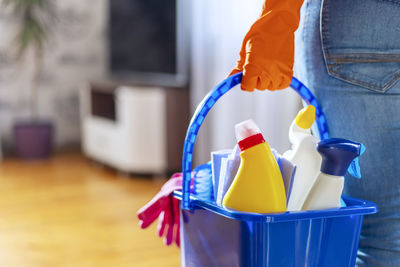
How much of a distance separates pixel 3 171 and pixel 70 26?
1172 millimetres

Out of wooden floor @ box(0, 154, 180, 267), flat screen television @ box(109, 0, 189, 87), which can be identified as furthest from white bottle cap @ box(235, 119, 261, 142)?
flat screen television @ box(109, 0, 189, 87)

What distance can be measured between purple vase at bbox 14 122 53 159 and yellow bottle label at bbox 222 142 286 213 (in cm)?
295

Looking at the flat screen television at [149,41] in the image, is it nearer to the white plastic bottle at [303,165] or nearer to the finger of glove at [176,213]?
the finger of glove at [176,213]

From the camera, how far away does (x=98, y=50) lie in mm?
4023

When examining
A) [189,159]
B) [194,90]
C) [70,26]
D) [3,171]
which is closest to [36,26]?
[70,26]

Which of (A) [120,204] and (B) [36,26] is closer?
(A) [120,204]

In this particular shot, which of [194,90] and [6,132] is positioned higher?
[194,90]

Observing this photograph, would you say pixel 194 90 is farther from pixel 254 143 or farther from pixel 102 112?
pixel 254 143

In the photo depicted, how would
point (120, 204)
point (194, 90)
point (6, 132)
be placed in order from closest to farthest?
point (120, 204), point (194, 90), point (6, 132)

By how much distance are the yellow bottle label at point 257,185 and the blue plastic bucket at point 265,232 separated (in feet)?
0.07

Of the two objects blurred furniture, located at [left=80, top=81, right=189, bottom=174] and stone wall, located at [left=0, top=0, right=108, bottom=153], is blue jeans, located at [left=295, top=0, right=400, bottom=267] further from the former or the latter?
stone wall, located at [left=0, top=0, right=108, bottom=153]

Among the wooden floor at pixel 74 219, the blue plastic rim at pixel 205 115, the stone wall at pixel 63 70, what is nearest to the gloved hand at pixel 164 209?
the blue plastic rim at pixel 205 115

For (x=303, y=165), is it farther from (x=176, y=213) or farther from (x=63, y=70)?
(x=63, y=70)

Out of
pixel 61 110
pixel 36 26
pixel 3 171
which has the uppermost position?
pixel 36 26
